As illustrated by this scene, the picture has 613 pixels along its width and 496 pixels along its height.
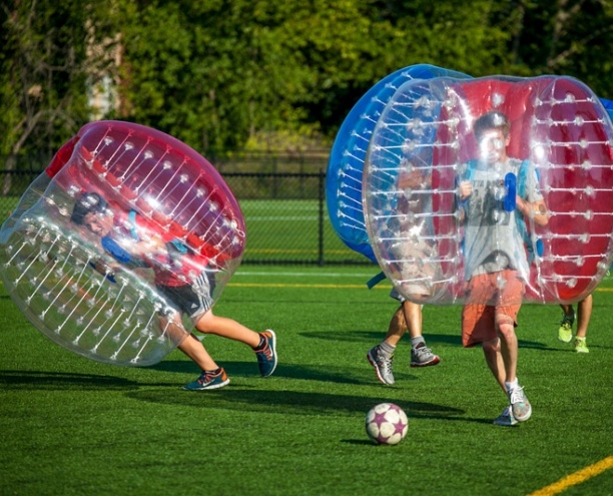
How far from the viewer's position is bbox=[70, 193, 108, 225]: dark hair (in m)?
7.52

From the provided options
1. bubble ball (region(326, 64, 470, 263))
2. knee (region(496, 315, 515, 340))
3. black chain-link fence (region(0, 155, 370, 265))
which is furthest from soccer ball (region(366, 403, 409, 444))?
black chain-link fence (region(0, 155, 370, 265))

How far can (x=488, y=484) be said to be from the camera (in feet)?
18.9

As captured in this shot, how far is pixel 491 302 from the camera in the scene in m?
6.71

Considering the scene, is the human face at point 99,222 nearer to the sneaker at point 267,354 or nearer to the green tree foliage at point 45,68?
the sneaker at point 267,354

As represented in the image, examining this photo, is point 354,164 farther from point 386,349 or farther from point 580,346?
point 580,346

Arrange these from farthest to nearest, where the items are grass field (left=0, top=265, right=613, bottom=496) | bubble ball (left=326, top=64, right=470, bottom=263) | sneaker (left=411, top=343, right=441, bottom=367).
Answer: sneaker (left=411, top=343, right=441, bottom=367) → bubble ball (left=326, top=64, right=470, bottom=263) → grass field (left=0, top=265, right=613, bottom=496)

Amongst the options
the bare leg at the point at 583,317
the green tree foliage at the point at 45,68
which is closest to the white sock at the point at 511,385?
the bare leg at the point at 583,317

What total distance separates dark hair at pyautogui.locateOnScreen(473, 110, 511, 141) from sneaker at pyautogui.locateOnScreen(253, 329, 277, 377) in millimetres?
2668

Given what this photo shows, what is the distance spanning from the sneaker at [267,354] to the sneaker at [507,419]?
206 centimetres

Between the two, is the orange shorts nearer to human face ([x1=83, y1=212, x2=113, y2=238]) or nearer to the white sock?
the white sock

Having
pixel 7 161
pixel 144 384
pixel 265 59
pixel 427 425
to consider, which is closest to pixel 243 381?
pixel 144 384

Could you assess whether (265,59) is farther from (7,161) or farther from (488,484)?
(488,484)

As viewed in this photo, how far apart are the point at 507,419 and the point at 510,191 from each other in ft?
4.65

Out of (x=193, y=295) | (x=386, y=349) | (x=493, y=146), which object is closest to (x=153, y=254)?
(x=193, y=295)
